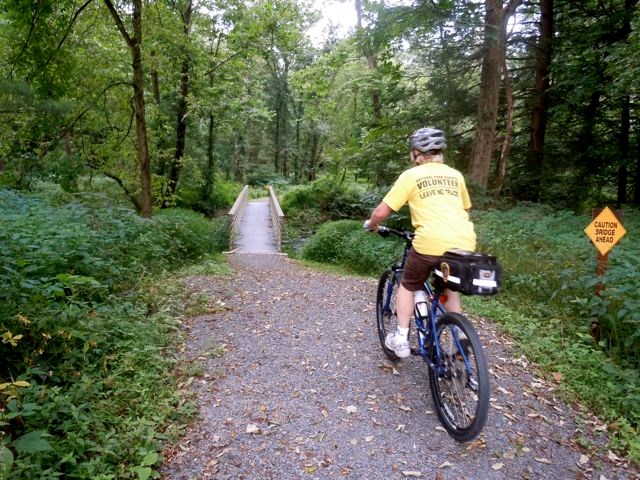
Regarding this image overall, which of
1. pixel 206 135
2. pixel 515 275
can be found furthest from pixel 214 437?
pixel 206 135

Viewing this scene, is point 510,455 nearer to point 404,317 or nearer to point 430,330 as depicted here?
point 430,330

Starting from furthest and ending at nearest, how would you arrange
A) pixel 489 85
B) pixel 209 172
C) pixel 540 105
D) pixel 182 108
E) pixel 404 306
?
pixel 209 172 → pixel 182 108 → pixel 540 105 → pixel 489 85 → pixel 404 306

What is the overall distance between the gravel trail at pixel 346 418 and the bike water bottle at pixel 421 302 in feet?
2.30

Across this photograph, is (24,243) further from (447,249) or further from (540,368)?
(540,368)

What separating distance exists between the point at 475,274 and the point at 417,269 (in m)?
0.50

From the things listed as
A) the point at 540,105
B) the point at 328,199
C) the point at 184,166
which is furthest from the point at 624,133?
the point at 184,166

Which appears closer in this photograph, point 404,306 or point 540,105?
point 404,306

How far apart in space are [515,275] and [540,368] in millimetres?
2275

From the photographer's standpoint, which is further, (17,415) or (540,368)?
(540,368)

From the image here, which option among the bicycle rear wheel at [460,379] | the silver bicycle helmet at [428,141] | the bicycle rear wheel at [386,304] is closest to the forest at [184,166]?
the bicycle rear wheel at [460,379]

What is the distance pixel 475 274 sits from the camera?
2.49 meters

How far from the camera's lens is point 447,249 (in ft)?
9.07

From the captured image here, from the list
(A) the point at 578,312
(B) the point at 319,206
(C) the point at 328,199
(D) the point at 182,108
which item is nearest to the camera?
(A) the point at 578,312

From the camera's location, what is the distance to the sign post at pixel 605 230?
12.6ft
